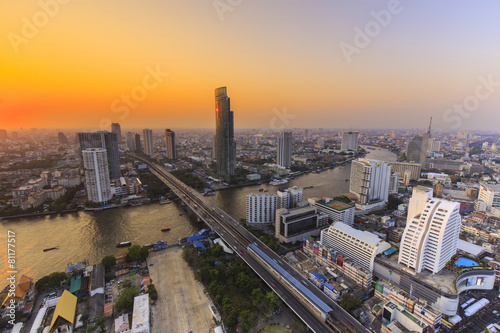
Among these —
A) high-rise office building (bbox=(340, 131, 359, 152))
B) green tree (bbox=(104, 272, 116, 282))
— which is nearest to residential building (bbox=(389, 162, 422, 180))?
high-rise office building (bbox=(340, 131, 359, 152))

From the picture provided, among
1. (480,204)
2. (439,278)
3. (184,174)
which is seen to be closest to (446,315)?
(439,278)

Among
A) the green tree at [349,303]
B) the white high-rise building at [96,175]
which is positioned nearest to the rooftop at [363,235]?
the green tree at [349,303]

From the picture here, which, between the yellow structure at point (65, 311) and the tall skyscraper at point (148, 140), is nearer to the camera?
the yellow structure at point (65, 311)

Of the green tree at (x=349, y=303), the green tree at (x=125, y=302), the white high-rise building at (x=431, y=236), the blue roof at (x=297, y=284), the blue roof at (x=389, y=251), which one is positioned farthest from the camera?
the blue roof at (x=389, y=251)

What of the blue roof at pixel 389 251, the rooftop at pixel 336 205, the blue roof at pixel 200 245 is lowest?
the blue roof at pixel 200 245

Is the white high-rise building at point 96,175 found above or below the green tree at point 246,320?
above

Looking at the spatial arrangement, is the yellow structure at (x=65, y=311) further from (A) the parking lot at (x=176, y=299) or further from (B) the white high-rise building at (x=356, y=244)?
(B) the white high-rise building at (x=356, y=244)

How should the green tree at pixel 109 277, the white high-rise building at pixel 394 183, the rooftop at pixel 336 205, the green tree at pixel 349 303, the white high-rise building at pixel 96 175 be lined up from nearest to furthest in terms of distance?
the green tree at pixel 349 303, the green tree at pixel 109 277, the rooftop at pixel 336 205, the white high-rise building at pixel 96 175, the white high-rise building at pixel 394 183
